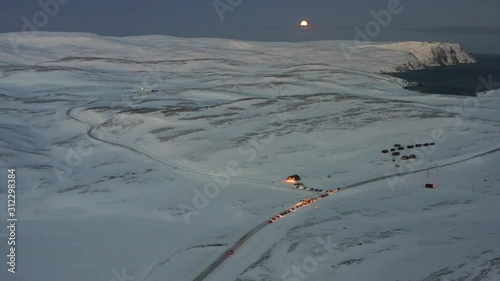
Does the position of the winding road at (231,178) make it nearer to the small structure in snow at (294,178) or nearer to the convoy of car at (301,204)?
the convoy of car at (301,204)

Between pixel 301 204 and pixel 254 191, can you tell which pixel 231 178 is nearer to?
pixel 254 191

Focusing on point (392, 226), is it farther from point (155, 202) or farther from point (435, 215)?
point (155, 202)

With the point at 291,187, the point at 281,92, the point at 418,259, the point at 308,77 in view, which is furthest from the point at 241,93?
the point at 418,259

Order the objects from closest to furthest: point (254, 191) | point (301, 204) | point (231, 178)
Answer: point (301, 204), point (254, 191), point (231, 178)

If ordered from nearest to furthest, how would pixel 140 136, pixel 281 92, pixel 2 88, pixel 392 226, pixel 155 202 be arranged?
pixel 392 226
pixel 155 202
pixel 140 136
pixel 281 92
pixel 2 88

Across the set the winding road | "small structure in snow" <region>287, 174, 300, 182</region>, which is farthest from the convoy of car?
"small structure in snow" <region>287, 174, 300, 182</region>

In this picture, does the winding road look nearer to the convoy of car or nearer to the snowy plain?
the snowy plain

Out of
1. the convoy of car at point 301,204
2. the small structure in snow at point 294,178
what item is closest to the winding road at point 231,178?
the convoy of car at point 301,204

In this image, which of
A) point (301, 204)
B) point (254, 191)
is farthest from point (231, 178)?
point (301, 204)
